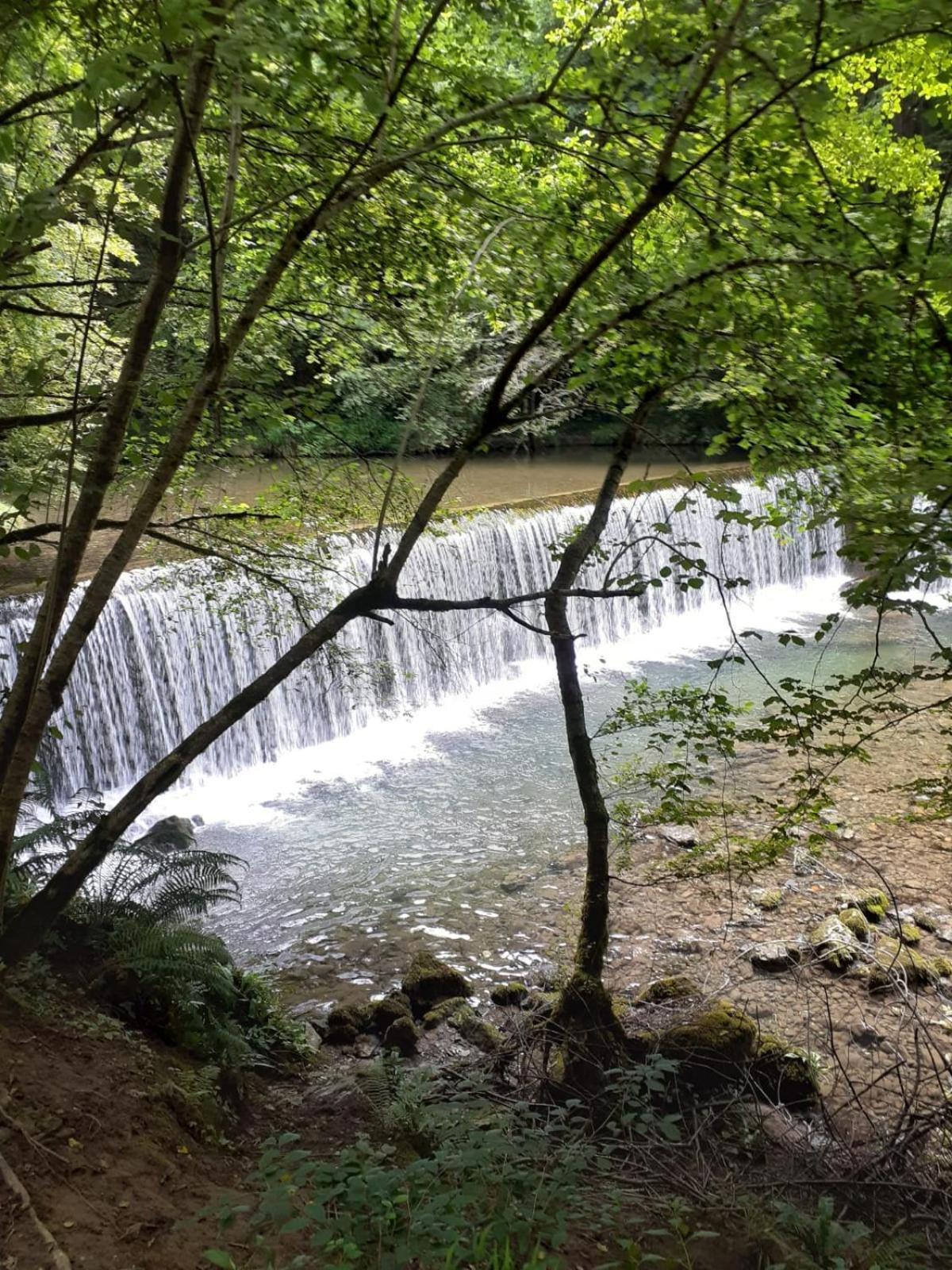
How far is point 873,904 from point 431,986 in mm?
3069

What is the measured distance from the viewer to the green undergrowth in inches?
109

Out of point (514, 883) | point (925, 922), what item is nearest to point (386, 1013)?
point (514, 883)

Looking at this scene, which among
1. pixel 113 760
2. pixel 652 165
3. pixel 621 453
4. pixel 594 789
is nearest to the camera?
pixel 652 165

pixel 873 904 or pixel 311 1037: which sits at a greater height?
pixel 311 1037

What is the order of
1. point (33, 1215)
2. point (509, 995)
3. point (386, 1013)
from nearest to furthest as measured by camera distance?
point (33, 1215), point (386, 1013), point (509, 995)

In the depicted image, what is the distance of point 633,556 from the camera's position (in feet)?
44.9

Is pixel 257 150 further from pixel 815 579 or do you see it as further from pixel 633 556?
pixel 815 579

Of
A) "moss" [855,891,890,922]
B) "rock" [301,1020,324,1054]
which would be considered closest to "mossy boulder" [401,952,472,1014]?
"rock" [301,1020,324,1054]

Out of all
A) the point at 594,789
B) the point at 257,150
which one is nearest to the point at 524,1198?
the point at 594,789

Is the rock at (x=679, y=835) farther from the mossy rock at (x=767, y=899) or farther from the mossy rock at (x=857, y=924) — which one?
the mossy rock at (x=857, y=924)

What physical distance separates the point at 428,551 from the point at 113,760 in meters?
4.39

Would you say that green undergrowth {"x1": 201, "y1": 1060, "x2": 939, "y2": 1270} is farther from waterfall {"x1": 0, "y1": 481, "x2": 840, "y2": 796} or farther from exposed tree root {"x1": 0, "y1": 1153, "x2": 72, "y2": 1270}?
waterfall {"x1": 0, "y1": 481, "x2": 840, "y2": 796}

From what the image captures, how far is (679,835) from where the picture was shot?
26.8 ft

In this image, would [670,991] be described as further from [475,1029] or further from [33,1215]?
[33,1215]
